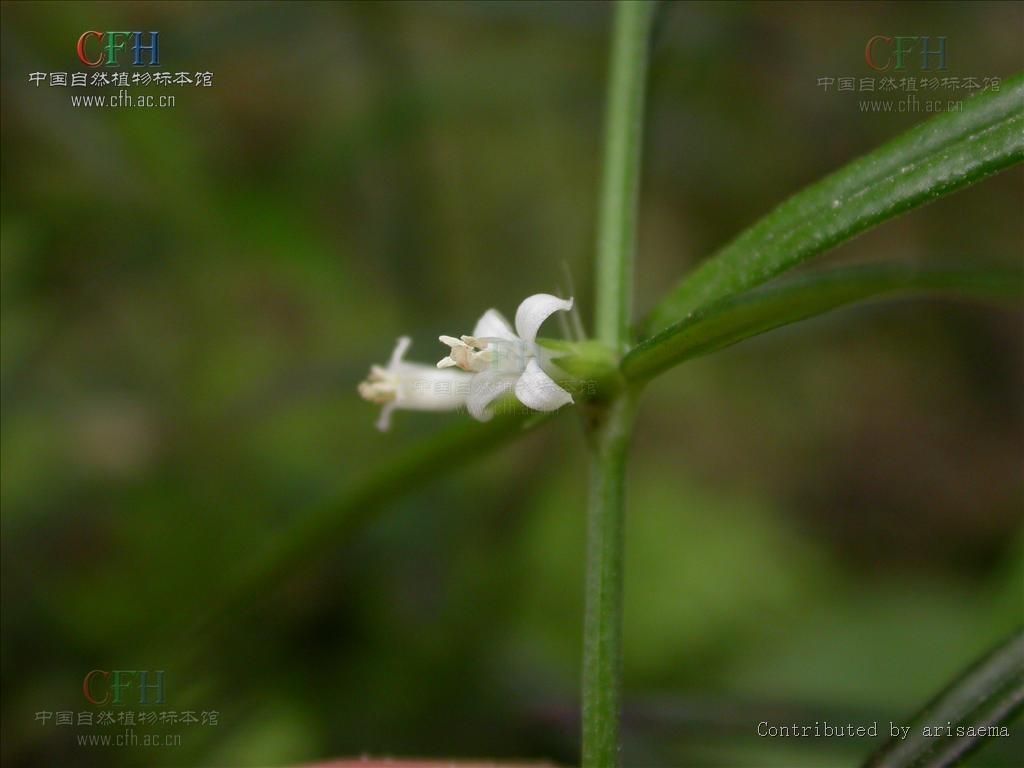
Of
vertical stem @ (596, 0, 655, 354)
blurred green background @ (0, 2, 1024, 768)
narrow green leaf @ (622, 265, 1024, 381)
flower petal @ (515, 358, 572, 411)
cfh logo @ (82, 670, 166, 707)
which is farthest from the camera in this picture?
blurred green background @ (0, 2, 1024, 768)

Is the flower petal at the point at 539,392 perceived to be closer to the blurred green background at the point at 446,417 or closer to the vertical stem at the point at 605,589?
the vertical stem at the point at 605,589

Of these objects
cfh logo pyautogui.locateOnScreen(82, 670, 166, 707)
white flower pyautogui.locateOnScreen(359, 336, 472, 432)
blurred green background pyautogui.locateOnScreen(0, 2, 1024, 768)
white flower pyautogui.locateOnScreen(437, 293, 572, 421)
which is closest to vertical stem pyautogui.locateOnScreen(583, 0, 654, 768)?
white flower pyautogui.locateOnScreen(437, 293, 572, 421)

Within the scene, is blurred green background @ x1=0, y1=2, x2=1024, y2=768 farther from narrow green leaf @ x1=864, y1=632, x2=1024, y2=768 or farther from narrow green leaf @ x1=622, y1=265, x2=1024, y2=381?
narrow green leaf @ x1=622, y1=265, x2=1024, y2=381

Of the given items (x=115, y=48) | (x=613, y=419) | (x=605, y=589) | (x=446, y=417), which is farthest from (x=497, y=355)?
(x=115, y=48)

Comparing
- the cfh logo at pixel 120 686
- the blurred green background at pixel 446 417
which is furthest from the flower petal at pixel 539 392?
the cfh logo at pixel 120 686

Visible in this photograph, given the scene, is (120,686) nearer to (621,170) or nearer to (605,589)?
(605,589)

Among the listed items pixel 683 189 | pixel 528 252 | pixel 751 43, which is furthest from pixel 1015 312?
pixel 528 252

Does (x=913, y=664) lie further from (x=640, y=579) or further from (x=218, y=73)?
(x=218, y=73)
